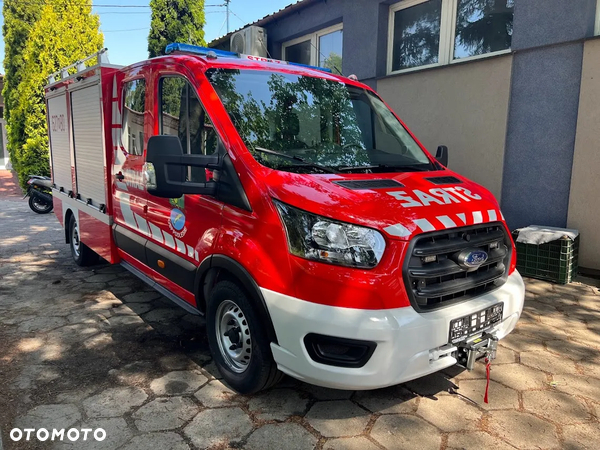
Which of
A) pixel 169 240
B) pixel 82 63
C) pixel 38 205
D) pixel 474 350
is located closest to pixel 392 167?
pixel 474 350

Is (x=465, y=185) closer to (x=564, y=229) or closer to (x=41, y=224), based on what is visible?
(x=564, y=229)

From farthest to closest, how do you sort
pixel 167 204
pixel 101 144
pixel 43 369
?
pixel 101 144 < pixel 167 204 < pixel 43 369

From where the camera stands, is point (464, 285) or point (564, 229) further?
point (564, 229)

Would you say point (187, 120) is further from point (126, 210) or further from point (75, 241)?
point (75, 241)

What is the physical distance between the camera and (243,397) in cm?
299

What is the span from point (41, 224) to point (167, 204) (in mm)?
6961

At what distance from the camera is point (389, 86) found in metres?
7.71

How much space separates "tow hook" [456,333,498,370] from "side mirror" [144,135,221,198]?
5.80ft

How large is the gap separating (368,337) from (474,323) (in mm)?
753

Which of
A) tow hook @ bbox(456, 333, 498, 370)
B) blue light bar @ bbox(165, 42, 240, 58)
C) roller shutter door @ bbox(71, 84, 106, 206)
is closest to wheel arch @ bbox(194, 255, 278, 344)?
tow hook @ bbox(456, 333, 498, 370)

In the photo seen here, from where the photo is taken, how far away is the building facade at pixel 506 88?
5.38 m

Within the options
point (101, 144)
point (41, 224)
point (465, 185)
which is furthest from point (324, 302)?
point (41, 224)

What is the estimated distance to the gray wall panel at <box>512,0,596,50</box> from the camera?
207 inches

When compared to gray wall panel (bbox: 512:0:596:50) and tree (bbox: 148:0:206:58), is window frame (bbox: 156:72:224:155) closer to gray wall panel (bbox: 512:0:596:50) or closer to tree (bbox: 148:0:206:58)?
gray wall panel (bbox: 512:0:596:50)
